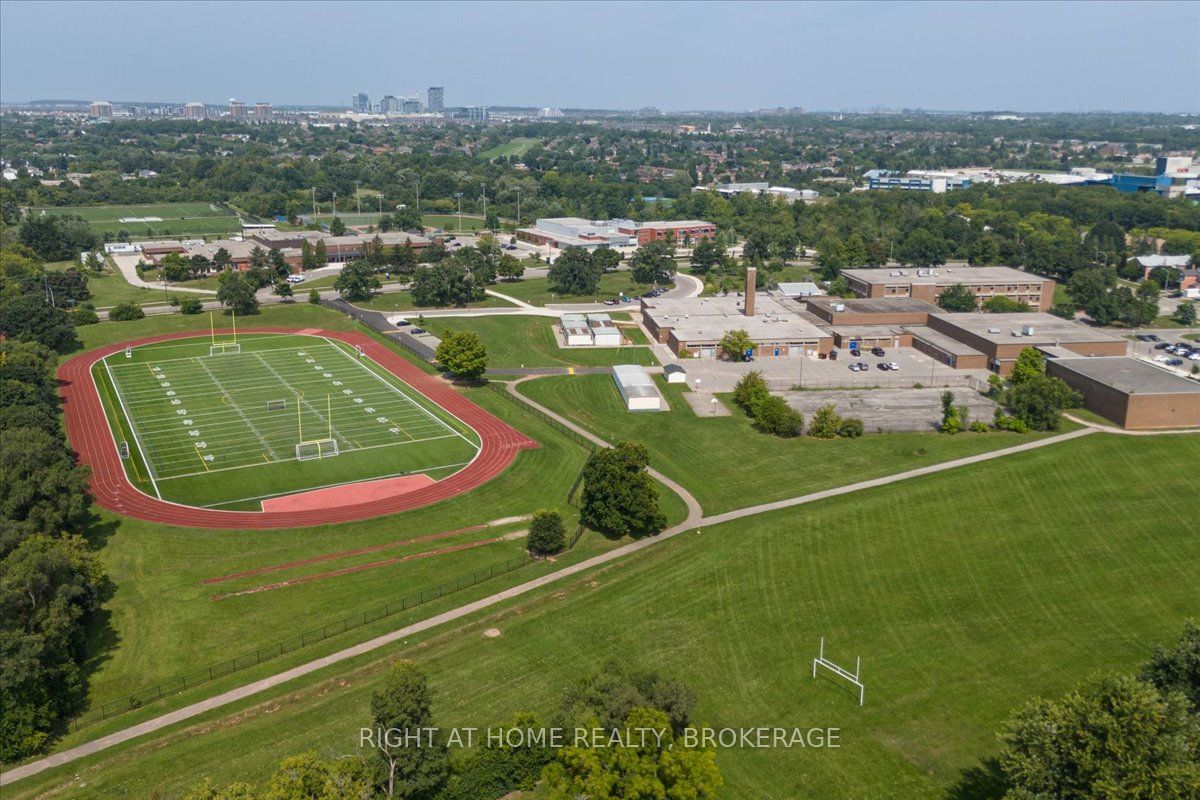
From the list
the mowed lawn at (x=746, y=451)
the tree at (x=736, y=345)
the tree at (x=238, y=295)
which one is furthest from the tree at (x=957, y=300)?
the tree at (x=238, y=295)

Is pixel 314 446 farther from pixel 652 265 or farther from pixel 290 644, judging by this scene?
pixel 652 265

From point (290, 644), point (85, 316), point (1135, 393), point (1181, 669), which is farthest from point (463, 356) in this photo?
point (1181, 669)

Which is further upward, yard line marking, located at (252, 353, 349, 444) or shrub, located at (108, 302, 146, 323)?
shrub, located at (108, 302, 146, 323)

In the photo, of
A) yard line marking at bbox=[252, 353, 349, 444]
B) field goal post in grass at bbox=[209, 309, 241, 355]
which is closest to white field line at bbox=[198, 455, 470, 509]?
yard line marking at bbox=[252, 353, 349, 444]

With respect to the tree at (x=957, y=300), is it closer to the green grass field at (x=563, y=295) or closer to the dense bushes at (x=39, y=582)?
the green grass field at (x=563, y=295)

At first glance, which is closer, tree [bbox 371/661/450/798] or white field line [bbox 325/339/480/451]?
tree [bbox 371/661/450/798]

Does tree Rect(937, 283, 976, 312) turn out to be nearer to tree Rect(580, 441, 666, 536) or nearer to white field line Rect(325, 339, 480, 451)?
white field line Rect(325, 339, 480, 451)
